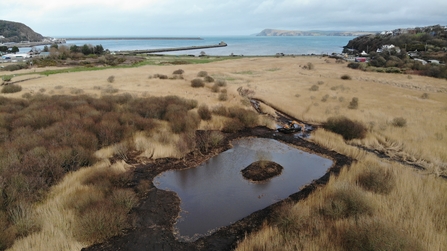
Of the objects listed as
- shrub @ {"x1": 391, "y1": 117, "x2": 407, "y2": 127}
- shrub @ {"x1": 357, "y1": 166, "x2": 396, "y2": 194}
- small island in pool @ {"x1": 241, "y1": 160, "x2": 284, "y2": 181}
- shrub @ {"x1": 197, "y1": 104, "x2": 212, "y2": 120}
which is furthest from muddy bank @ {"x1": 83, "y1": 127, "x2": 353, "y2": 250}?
shrub @ {"x1": 391, "y1": 117, "x2": 407, "y2": 127}

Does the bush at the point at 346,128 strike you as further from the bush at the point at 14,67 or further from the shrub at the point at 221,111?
the bush at the point at 14,67

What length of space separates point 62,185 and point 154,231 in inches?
177

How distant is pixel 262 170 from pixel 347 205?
14.8 ft

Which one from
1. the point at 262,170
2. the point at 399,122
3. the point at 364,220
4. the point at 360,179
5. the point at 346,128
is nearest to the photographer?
the point at 364,220

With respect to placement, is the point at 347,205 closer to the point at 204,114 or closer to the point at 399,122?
the point at 399,122

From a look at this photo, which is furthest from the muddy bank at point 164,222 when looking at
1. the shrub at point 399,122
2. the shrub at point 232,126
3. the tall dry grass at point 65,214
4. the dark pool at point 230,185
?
the shrub at point 399,122

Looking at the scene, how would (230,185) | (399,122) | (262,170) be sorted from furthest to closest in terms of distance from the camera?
(399,122) < (262,170) < (230,185)

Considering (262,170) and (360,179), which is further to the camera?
(262,170)

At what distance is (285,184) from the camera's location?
1190cm

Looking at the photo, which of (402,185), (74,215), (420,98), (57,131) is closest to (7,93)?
(57,131)

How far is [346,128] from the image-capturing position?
17.5m

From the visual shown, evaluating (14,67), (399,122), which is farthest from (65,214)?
(14,67)

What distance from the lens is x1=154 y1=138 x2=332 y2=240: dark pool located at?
9391mm

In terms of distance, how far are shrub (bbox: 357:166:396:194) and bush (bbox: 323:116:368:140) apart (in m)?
5.88
